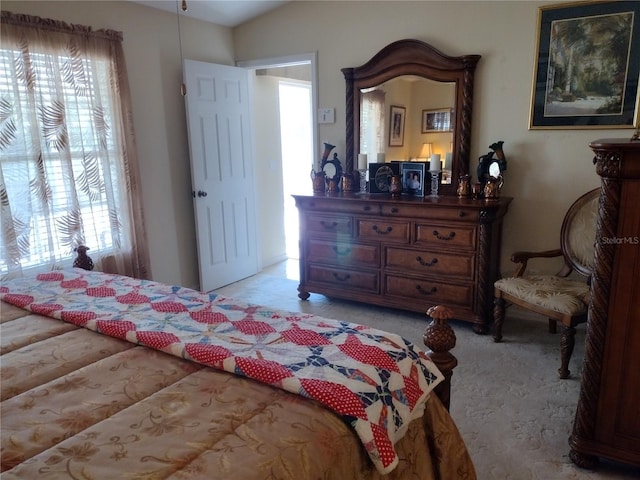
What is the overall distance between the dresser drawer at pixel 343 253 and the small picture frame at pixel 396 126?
896mm

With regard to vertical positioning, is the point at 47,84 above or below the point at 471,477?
above

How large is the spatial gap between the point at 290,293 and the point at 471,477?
2732mm

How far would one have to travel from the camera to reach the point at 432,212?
3148mm

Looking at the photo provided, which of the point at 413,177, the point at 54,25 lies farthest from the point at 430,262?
the point at 54,25

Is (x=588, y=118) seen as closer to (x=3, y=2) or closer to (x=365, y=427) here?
(x=365, y=427)

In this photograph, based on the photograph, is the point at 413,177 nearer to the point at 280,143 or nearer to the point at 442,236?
the point at 442,236

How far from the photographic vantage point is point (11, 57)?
2.68 meters

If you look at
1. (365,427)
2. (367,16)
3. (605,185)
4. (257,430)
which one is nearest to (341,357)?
(365,427)

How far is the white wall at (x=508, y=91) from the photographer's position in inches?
121

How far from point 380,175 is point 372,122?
0.47m

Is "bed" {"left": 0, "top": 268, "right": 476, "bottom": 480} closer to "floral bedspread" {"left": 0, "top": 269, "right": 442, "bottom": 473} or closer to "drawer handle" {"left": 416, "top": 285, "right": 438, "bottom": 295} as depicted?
"floral bedspread" {"left": 0, "top": 269, "right": 442, "bottom": 473}

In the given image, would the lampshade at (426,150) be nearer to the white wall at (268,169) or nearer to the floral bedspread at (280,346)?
the white wall at (268,169)

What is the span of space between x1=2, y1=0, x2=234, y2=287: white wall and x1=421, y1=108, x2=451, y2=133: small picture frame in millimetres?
2019

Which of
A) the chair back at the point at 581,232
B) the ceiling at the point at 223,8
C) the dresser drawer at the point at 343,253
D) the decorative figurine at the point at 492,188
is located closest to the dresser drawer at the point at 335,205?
the dresser drawer at the point at 343,253
